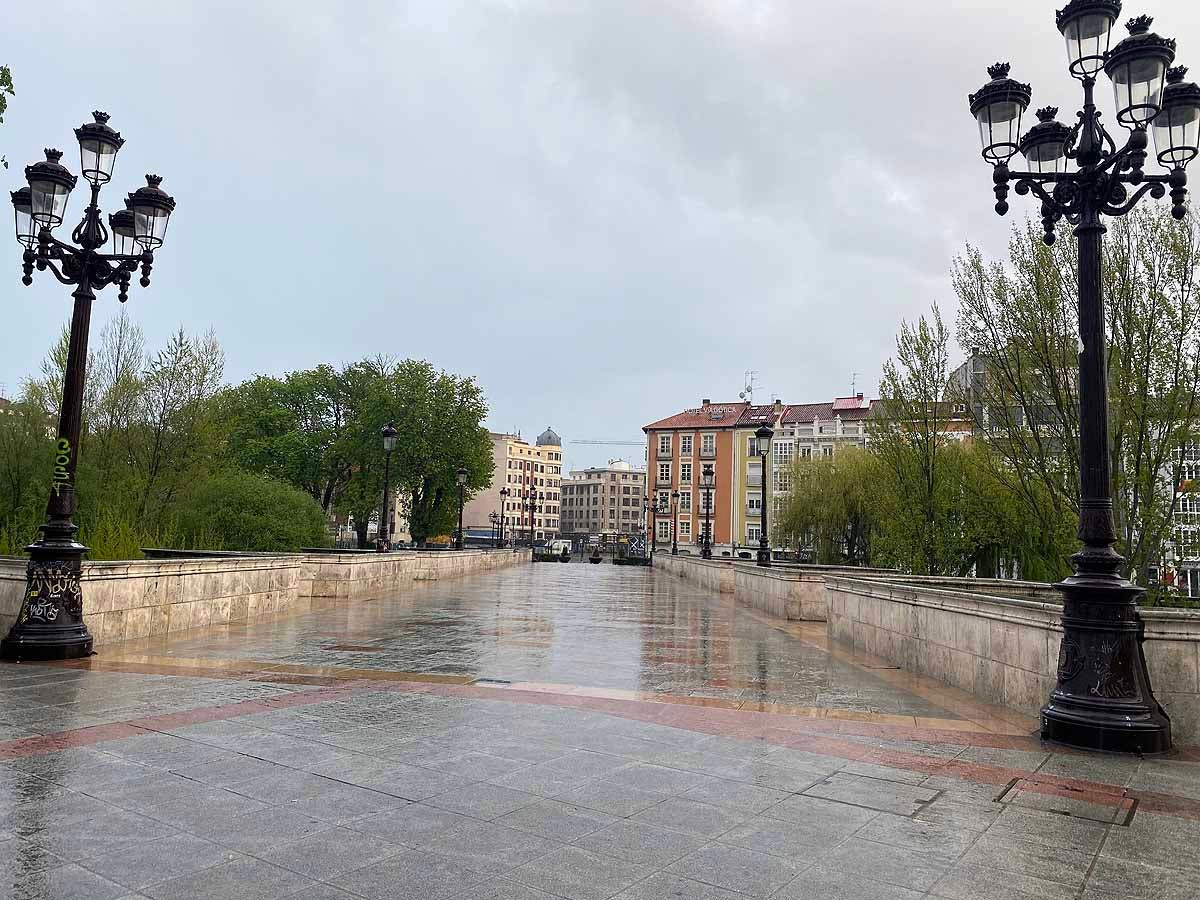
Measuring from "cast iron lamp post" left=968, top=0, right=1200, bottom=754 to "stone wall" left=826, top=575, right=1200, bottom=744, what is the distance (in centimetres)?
37

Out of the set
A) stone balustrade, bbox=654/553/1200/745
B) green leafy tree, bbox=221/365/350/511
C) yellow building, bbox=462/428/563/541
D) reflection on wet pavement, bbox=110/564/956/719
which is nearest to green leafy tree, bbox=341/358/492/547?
green leafy tree, bbox=221/365/350/511

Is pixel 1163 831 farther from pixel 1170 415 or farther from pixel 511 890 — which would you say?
pixel 1170 415

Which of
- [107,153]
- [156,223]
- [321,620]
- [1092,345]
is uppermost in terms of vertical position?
[107,153]

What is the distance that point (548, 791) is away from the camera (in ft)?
16.0

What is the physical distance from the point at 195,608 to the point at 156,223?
6.32 m

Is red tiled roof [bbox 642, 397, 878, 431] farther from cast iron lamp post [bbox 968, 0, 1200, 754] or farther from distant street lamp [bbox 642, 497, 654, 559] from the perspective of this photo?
cast iron lamp post [bbox 968, 0, 1200, 754]

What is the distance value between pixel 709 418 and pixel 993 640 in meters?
81.6

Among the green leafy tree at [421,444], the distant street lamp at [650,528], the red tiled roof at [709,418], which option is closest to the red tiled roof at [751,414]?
the red tiled roof at [709,418]

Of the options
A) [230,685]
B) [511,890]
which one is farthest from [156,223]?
[511,890]

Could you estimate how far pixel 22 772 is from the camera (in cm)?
495

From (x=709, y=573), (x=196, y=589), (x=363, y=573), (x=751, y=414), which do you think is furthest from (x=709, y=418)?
(x=196, y=589)

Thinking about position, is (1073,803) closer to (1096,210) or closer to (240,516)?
(1096,210)

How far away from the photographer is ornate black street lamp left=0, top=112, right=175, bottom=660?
929cm

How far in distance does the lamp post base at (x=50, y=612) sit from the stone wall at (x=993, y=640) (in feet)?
34.0
